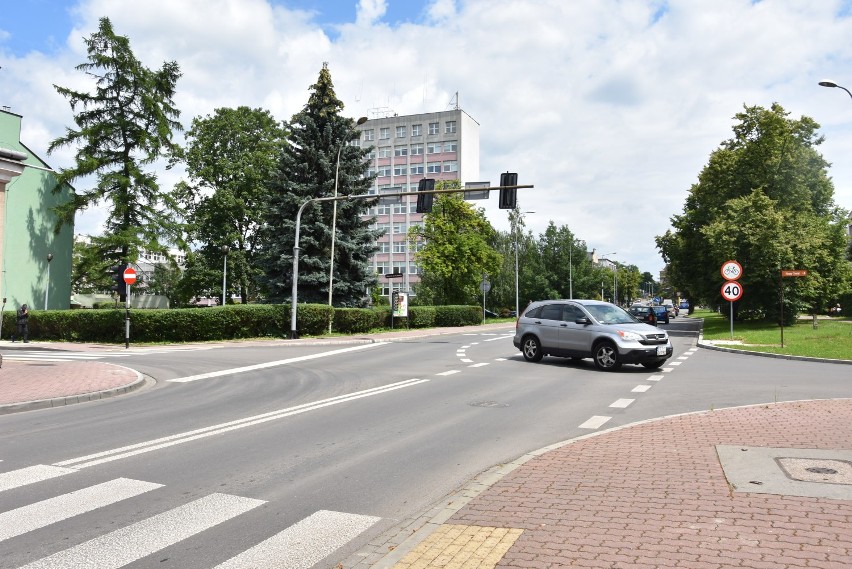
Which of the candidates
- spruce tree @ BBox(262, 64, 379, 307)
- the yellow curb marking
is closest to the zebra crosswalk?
the yellow curb marking

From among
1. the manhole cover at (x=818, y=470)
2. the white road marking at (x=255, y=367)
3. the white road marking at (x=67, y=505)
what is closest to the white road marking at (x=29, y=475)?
the white road marking at (x=67, y=505)

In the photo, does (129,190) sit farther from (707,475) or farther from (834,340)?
(707,475)

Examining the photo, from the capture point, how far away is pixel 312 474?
617cm

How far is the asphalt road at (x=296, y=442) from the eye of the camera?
454 cm

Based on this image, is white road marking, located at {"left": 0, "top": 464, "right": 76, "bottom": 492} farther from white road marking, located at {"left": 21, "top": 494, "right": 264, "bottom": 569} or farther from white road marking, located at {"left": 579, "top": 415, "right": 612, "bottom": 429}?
white road marking, located at {"left": 579, "top": 415, "right": 612, "bottom": 429}

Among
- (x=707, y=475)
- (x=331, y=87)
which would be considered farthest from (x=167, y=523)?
(x=331, y=87)

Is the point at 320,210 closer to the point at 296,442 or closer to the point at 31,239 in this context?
the point at 31,239

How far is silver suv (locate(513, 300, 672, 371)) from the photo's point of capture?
15.3 metres

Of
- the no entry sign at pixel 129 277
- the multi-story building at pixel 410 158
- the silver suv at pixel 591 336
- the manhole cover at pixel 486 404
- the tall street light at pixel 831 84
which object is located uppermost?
the multi-story building at pixel 410 158

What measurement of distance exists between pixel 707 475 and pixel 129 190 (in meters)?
37.5

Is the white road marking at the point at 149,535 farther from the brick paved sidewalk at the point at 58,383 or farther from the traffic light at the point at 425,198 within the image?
the traffic light at the point at 425,198

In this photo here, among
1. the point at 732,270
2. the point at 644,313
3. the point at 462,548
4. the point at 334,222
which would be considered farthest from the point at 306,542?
the point at 644,313

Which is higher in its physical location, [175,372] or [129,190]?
[129,190]

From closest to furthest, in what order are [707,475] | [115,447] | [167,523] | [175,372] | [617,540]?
[617,540] → [167,523] → [707,475] → [115,447] → [175,372]
